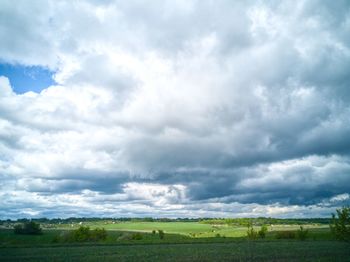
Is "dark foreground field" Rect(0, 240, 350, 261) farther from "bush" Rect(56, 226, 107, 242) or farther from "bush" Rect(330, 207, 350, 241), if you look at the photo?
"bush" Rect(56, 226, 107, 242)

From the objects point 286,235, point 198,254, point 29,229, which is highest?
point 29,229

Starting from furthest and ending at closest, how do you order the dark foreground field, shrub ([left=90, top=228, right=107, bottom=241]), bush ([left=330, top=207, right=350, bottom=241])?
shrub ([left=90, top=228, right=107, bottom=241]) < bush ([left=330, top=207, right=350, bottom=241]) < the dark foreground field

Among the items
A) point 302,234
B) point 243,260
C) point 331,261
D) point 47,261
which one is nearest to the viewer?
point 331,261

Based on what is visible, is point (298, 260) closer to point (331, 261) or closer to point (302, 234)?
point (331, 261)

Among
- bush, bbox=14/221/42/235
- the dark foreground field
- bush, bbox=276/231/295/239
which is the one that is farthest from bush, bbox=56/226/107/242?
bush, bbox=276/231/295/239

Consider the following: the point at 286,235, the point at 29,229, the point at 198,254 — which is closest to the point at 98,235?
the point at 29,229

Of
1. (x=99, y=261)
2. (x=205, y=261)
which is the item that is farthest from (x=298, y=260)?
(x=99, y=261)

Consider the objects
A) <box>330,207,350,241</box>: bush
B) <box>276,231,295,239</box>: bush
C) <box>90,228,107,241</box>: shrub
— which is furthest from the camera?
<box>90,228,107,241</box>: shrub

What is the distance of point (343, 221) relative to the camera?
257 ft

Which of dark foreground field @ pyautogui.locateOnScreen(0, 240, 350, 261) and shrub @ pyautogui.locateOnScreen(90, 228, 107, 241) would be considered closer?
dark foreground field @ pyautogui.locateOnScreen(0, 240, 350, 261)

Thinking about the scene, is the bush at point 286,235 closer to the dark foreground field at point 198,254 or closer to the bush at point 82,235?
the dark foreground field at point 198,254

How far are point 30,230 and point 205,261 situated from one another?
145548 millimetres

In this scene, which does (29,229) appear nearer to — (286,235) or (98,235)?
(98,235)

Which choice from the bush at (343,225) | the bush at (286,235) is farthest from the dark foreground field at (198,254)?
the bush at (286,235)
